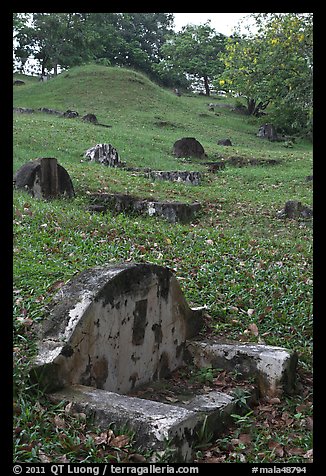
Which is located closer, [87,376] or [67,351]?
[67,351]

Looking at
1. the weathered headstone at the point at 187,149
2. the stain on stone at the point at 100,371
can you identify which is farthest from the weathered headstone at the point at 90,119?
the stain on stone at the point at 100,371

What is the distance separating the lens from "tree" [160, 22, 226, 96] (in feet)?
122

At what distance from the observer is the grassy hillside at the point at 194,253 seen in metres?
3.82

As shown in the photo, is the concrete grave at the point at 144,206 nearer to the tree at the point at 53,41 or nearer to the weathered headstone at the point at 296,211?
the weathered headstone at the point at 296,211

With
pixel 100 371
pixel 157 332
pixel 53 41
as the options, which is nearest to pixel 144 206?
pixel 157 332

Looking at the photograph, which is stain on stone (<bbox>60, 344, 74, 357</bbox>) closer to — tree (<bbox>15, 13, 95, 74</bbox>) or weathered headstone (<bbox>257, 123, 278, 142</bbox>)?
weathered headstone (<bbox>257, 123, 278, 142</bbox>)

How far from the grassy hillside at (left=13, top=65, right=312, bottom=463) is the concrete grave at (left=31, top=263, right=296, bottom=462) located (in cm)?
16

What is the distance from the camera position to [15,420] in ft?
11.5

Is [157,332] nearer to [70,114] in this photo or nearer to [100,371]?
[100,371]

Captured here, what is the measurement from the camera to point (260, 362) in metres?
4.84

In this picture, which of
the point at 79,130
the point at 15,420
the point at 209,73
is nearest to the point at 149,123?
the point at 79,130

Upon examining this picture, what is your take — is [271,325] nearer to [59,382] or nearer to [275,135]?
[59,382]

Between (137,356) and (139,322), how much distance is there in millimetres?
287

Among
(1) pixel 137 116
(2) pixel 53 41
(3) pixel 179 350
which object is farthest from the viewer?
(2) pixel 53 41
